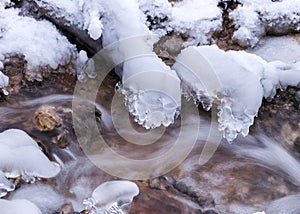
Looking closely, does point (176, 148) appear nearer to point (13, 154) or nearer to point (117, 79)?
point (117, 79)

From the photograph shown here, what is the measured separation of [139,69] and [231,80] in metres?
0.67

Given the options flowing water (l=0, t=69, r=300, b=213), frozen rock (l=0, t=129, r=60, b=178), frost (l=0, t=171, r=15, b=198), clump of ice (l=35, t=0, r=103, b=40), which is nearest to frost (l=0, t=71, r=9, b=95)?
flowing water (l=0, t=69, r=300, b=213)

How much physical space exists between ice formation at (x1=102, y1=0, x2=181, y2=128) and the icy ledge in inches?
6.5

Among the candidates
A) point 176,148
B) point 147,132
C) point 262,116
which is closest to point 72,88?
point 147,132

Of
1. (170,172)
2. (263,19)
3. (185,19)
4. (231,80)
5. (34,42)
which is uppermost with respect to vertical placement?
(263,19)

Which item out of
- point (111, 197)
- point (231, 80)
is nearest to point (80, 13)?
point (231, 80)

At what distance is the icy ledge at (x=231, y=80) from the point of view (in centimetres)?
343

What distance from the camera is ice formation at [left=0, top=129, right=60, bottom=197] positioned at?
2.93m

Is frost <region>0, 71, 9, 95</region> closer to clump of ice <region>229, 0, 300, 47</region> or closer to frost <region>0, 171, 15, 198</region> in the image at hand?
frost <region>0, 171, 15, 198</region>

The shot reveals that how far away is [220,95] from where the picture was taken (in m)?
3.48

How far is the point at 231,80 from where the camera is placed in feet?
11.4

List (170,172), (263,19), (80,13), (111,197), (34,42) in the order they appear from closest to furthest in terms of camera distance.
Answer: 1. (111,197)
2. (170,172)
3. (34,42)
4. (80,13)
5. (263,19)

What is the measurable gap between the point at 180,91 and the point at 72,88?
32.1 inches

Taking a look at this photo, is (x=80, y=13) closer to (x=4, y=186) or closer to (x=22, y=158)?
(x=22, y=158)
